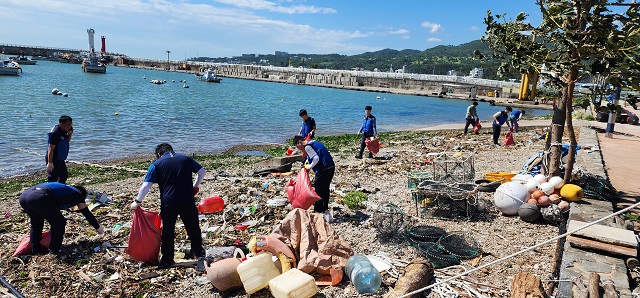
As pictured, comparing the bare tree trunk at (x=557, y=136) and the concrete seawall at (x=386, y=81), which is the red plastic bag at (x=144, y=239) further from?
the concrete seawall at (x=386, y=81)

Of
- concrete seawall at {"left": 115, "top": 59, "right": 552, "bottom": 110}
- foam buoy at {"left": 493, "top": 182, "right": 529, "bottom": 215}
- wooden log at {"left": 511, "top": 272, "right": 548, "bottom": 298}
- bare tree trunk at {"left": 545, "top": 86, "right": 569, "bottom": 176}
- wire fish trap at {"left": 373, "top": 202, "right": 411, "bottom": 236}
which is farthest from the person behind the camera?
concrete seawall at {"left": 115, "top": 59, "right": 552, "bottom": 110}

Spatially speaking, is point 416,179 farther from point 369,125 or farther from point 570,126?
point 369,125

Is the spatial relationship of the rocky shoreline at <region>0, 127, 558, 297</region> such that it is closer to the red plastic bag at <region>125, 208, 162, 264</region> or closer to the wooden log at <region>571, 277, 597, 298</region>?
the red plastic bag at <region>125, 208, 162, 264</region>

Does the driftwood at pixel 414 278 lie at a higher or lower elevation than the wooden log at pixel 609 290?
lower

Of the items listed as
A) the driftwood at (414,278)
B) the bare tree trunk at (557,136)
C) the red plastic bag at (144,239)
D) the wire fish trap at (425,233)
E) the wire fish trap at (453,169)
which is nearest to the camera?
the driftwood at (414,278)

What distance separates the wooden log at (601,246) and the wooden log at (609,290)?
2.59 feet

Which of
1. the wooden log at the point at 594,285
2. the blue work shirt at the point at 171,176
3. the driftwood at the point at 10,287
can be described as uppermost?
the blue work shirt at the point at 171,176

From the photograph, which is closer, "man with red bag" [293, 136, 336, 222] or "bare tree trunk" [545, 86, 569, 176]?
"man with red bag" [293, 136, 336, 222]

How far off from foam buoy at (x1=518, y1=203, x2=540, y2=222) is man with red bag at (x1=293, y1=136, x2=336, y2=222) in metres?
3.37

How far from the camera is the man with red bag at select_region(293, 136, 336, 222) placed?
6.83m

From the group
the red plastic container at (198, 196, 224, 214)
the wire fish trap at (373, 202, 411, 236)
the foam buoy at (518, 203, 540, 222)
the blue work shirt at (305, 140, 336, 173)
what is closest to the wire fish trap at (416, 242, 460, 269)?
the wire fish trap at (373, 202, 411, 236)

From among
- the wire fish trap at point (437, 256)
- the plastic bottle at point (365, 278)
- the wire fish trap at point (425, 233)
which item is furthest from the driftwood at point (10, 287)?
the wire fish trap at point (425, 233)

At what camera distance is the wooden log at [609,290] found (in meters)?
4.19

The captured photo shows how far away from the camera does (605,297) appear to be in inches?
166
